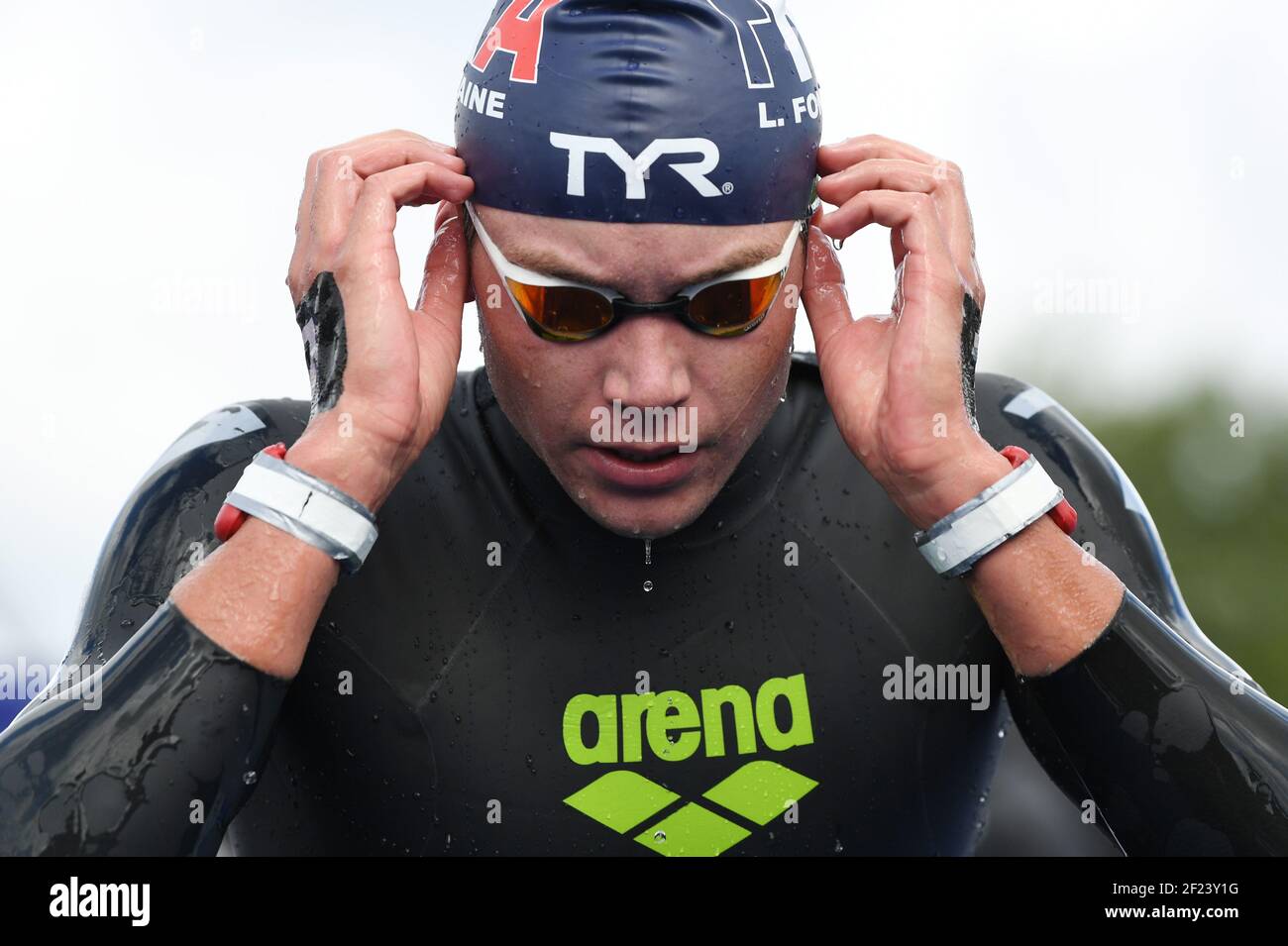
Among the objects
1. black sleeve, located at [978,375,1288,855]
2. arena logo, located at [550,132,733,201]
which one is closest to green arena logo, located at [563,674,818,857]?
black sleeve, located at [978,375,1288,855]

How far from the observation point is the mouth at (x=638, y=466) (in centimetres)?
314

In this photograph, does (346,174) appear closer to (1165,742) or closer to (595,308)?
(595,308)

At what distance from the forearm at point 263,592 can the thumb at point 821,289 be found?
99 centimetres

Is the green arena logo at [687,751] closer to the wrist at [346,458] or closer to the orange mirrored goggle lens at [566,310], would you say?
the wrist at [346,458]

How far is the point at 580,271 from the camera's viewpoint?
303 cm

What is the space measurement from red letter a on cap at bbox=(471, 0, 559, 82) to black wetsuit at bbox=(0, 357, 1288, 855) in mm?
773

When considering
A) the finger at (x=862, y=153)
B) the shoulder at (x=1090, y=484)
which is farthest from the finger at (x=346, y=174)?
the shoulder at (x=1090, y=484)

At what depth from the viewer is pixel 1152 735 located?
9.97 feet

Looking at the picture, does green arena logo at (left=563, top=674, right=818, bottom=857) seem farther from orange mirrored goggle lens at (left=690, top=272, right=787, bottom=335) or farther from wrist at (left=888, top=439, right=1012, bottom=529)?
orange mirrored goggle lens at (left=690, top=272, right=787, bottom=335)

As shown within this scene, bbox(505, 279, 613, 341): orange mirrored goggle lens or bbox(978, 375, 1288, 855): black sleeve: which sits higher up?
bbox(505, 279, 613, 341): orange mirrored goggle lens
